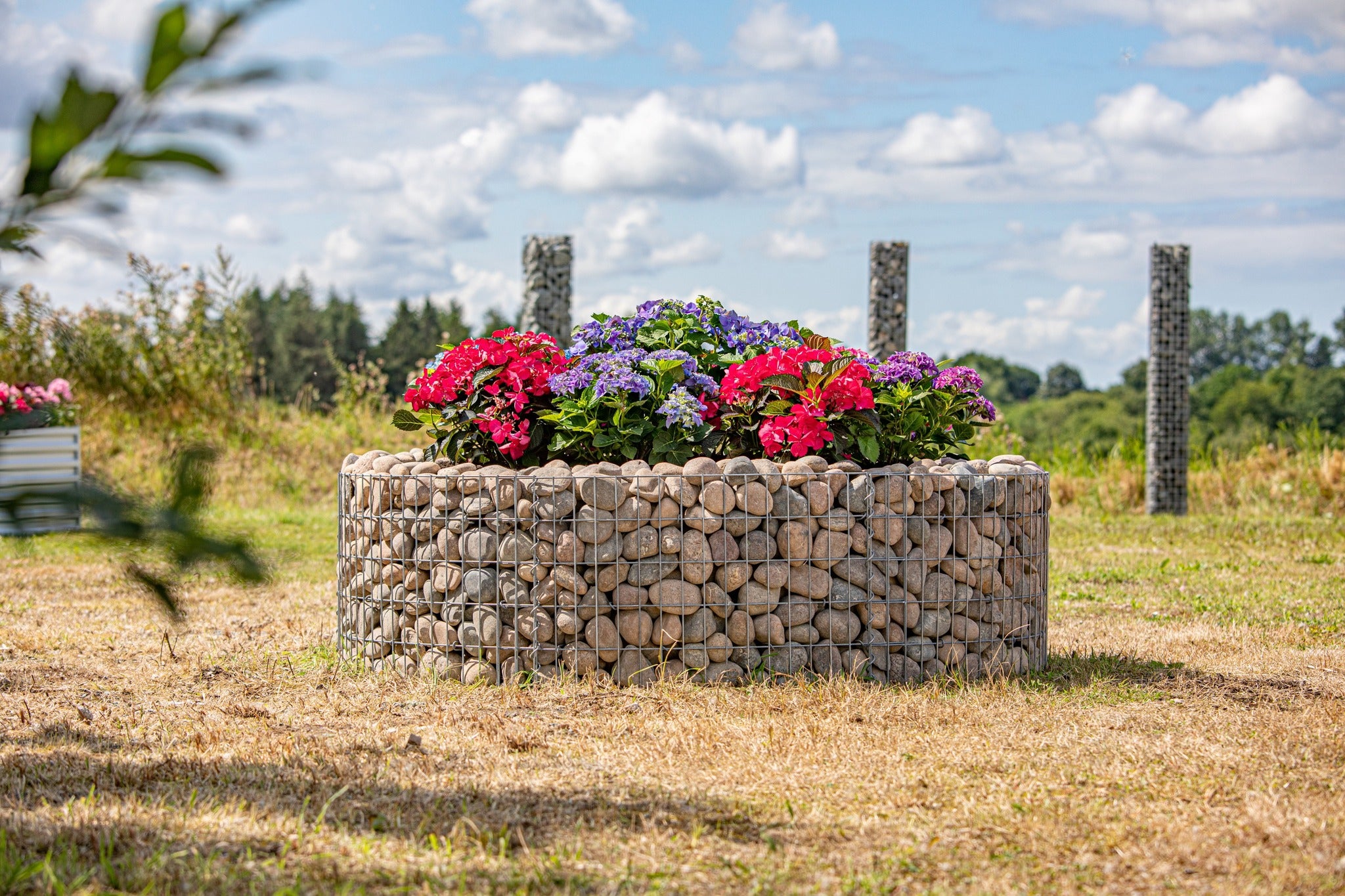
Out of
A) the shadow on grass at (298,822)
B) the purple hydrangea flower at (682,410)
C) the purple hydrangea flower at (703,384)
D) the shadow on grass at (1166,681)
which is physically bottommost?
the shadow on grass at (298,822)

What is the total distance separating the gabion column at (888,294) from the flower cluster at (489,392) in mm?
9283

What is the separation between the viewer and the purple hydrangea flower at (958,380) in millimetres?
4523

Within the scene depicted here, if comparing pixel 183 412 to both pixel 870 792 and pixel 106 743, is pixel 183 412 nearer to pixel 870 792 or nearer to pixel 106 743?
pixel 106 743

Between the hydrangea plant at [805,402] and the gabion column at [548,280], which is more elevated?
the gabion column at [548,280]

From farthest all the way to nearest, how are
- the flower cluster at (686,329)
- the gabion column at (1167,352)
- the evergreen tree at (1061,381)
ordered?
the evergreen tree at (1061,381), the gabion column at (1167,352), the flower cluster at (686,329)

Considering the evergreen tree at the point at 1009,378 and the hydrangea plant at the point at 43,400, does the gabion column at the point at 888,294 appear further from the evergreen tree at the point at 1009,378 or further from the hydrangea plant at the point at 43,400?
the evergreen tree at the point at 1009,378

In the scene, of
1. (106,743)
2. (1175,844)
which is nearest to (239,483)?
(106,743)

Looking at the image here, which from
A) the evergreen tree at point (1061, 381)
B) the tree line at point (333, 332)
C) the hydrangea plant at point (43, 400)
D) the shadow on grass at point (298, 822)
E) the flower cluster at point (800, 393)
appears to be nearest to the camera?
the shadow on grass at point (298, 822)

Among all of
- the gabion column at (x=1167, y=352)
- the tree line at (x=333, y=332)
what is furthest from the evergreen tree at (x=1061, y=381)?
the gabion column at (x=1167, y=352)

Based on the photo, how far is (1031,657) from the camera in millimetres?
4492

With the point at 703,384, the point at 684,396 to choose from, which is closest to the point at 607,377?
the point at 684,396

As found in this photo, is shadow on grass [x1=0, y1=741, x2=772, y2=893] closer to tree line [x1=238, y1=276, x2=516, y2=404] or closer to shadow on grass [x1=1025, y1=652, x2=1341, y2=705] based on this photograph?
shadow on grass [x1=1025, y1=652, x2=1341, y2=705]

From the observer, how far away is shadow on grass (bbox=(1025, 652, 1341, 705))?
13.4 ft

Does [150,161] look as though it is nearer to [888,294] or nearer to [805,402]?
[805,402]
